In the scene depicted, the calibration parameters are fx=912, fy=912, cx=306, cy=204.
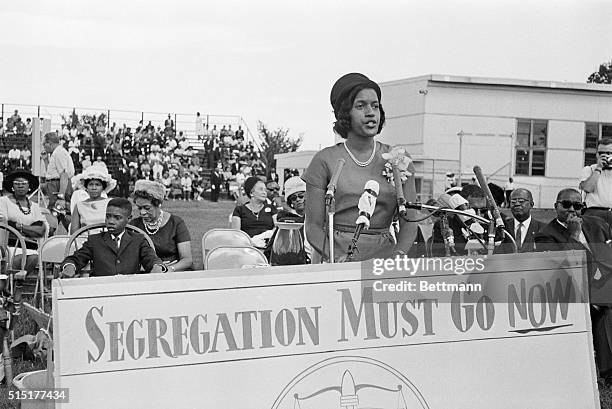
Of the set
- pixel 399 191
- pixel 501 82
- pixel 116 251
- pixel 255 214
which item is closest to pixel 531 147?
pixel 501 82

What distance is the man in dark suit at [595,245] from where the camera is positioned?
543cm

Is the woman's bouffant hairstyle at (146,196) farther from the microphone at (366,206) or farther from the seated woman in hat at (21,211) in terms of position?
the microphone at (366,206)

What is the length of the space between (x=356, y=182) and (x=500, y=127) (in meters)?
27.0

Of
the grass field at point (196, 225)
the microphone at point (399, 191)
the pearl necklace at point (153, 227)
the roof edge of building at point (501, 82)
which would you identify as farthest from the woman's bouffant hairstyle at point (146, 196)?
the roof edge of building at point (501, 82)

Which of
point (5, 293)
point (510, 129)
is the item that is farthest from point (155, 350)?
point (510, 129)

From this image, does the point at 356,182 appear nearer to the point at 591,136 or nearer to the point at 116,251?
the point at 116,251

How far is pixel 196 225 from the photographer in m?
17.4

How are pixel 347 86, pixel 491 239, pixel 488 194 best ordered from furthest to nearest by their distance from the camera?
pixel 347 86
pixel 491 239
pixel 488 194

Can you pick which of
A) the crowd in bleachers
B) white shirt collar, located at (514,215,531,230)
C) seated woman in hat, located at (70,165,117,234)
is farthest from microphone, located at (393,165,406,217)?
the crowd in bleachers

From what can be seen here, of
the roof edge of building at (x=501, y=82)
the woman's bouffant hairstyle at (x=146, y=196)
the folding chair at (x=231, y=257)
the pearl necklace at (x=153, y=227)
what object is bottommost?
the folding chair at (x=231, y=257)

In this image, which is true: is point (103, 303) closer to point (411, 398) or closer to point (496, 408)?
point (411, 398)

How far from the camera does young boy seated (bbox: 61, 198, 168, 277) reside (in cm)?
529

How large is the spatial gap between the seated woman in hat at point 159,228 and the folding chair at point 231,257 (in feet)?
1.99

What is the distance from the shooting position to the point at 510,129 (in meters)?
30.2
